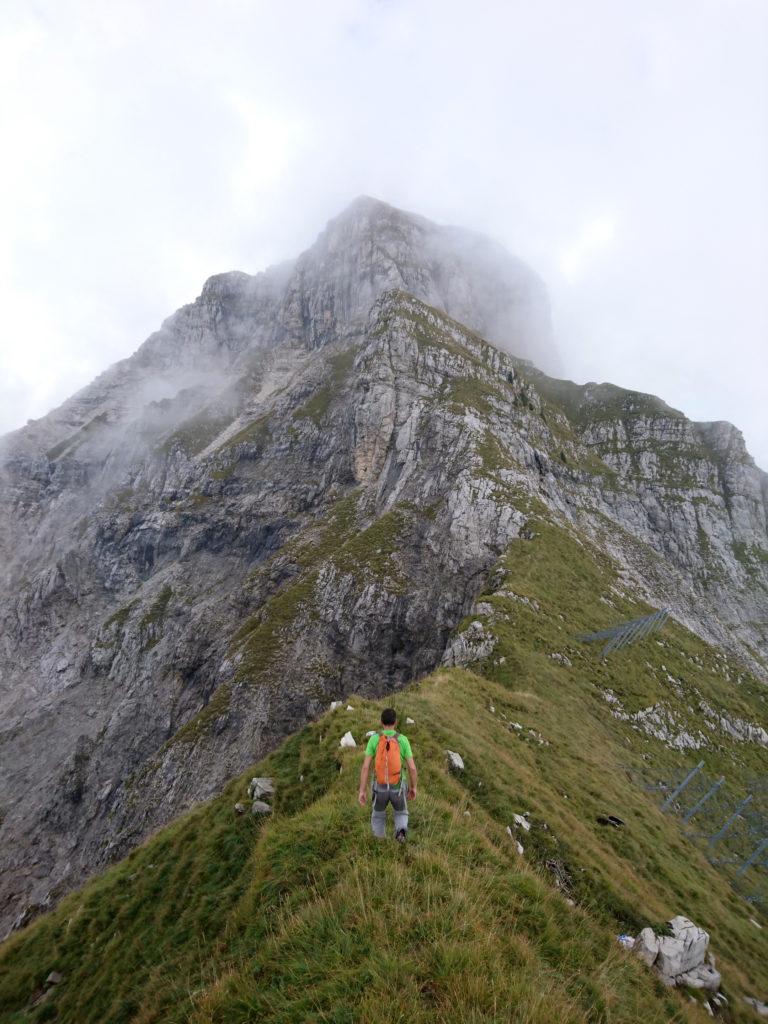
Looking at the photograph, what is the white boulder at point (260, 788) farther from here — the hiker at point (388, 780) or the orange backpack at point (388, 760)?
the orange backpack at point (388, 760)

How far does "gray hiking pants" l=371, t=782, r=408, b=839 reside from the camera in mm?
8109

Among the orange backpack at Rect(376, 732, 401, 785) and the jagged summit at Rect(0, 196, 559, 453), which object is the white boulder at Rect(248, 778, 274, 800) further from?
the jagged summit at Rect(0, 196, 559, 453)

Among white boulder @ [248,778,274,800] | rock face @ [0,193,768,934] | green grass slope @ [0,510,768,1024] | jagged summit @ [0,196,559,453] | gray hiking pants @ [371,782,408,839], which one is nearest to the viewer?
green grass slope @ [0,510,768,1024]

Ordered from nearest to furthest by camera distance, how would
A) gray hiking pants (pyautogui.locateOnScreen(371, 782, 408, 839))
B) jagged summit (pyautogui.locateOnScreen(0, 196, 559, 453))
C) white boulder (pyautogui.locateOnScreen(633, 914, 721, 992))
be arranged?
gray hiking pants (pyautogui.locateOnScreen(371, 782, 408, 839))
white boulder (pyautogui.locateOnScreen(633, 914, 721, 992))
jagged summit (pyautogui.locateOnScreen(0, 196, 559, 453))

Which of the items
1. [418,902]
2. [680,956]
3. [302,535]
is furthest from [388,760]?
[302,535]

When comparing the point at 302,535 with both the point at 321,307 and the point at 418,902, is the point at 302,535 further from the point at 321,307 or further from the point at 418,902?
the point at 321,307

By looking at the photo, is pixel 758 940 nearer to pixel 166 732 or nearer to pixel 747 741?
pixel 747 741

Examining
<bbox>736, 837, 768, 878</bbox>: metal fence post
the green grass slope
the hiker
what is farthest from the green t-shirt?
<bbox>736, 837, 768, 878</bbox>: metal fence post

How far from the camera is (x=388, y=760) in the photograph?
834 cm

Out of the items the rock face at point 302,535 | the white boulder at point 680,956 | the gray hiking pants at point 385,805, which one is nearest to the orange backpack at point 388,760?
the gray hiking pants at point 385,805

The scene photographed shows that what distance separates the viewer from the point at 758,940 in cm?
1634

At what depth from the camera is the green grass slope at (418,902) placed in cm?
532

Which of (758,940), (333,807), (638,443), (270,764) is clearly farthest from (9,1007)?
(638,443)

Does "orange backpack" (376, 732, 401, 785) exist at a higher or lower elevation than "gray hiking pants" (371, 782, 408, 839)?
higher
